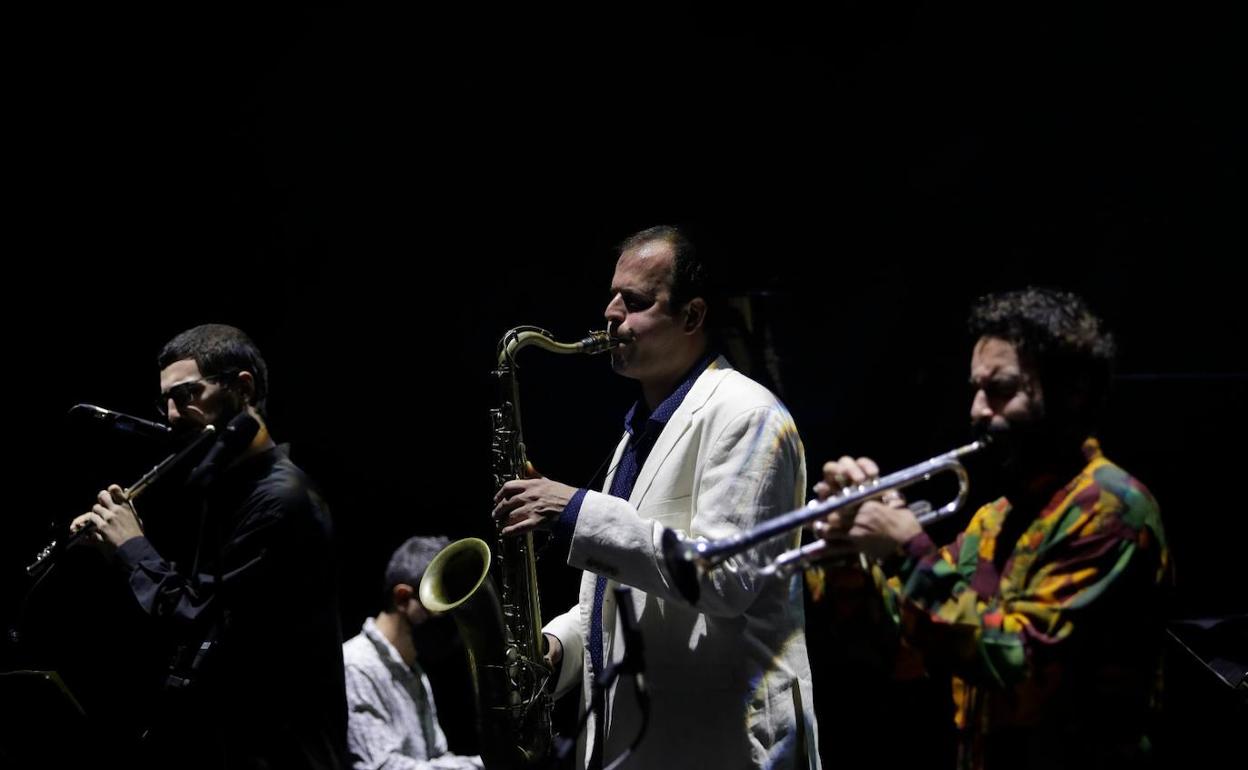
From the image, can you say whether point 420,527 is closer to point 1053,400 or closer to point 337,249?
point 337,249

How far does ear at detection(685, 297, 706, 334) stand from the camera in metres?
3.12

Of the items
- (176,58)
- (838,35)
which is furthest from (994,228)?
(176,58)

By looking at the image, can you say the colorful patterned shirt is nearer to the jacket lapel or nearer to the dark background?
the jacket lapel

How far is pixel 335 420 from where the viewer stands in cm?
492

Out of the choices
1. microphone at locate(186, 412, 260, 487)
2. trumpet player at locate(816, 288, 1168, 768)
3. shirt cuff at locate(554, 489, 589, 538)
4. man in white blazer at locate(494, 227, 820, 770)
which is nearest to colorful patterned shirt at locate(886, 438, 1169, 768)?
trumpet player at locate(816, 288, 1168, 768)

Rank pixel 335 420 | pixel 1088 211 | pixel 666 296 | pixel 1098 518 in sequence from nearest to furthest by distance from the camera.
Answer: pixel 1098 518
pixel 666 296
pixel 1088 211
pixel 335 420

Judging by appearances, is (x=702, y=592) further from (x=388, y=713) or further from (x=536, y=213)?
(x=536, y=213)

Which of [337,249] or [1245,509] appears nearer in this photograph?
[1245,509]

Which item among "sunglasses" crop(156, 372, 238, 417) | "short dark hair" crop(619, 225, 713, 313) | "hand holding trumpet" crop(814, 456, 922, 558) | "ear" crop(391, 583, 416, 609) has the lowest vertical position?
"ear" crop(391, 583, 416, 609)

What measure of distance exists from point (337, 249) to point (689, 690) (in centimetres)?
297

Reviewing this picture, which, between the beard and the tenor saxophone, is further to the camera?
the tenor saxophone

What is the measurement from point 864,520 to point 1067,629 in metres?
0.39

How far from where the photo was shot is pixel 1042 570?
206cm

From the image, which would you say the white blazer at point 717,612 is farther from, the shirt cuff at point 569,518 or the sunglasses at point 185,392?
the sunglasses at point 185,392
